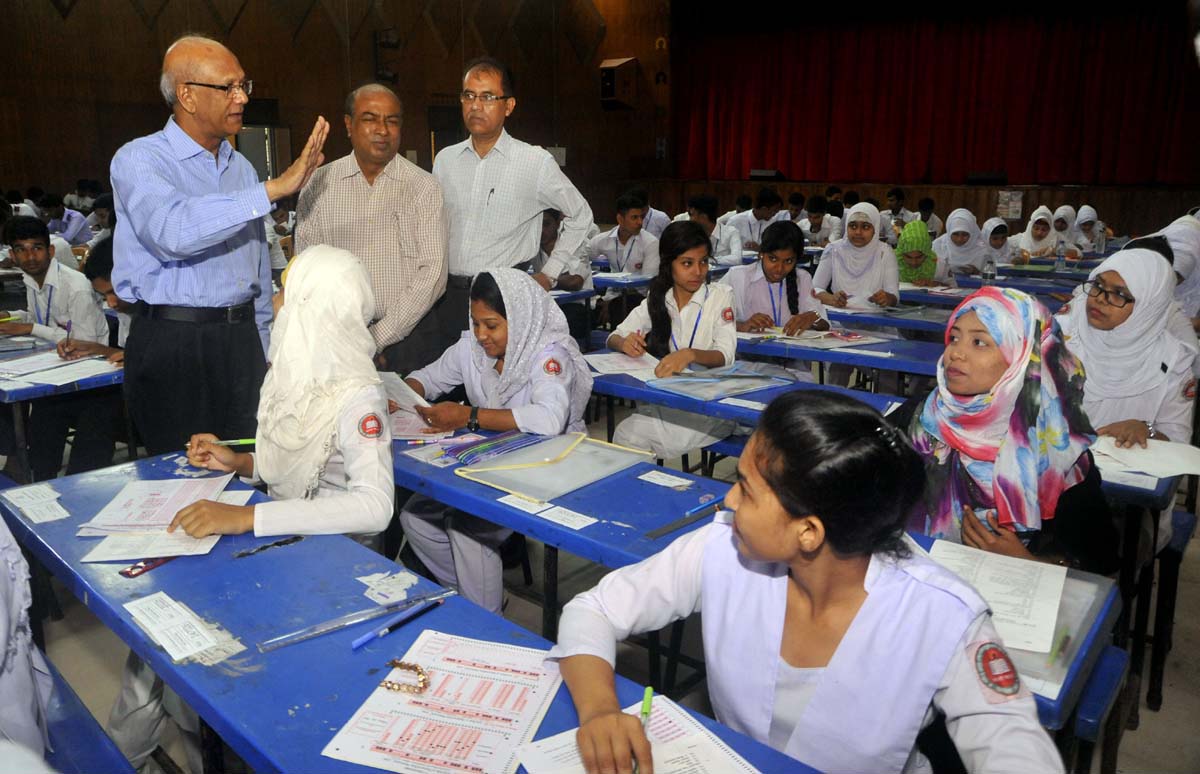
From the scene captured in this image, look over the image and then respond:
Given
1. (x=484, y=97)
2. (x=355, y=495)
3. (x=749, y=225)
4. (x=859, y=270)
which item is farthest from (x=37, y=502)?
(x=749, y=225)

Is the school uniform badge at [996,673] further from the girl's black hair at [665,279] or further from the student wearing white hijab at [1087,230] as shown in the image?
the student wearing white hijab at [1087,230]

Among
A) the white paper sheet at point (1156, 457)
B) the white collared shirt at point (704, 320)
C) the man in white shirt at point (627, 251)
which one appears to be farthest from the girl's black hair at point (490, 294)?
the man in white shirt at point (627, 251)

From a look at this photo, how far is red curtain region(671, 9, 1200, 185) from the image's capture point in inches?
438

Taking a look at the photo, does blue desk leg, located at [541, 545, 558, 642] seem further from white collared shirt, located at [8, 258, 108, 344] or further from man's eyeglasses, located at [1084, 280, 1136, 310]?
white collared shirt, located at [8, 258, 108, 344]

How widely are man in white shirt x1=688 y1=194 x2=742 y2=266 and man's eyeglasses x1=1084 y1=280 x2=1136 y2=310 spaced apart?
453 cm

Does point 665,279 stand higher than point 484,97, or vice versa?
point 484,97

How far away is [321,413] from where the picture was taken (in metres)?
1.96

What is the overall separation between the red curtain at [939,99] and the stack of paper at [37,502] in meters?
11.9

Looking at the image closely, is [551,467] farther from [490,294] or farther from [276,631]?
[276,631]

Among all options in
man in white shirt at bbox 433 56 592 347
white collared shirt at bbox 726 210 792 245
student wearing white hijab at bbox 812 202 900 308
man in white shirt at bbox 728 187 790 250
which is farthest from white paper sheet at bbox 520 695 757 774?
white collared shirt at bbox 726 210 792 245

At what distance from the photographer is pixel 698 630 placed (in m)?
2.90

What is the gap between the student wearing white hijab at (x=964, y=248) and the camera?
7340 mm

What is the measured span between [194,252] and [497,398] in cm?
95

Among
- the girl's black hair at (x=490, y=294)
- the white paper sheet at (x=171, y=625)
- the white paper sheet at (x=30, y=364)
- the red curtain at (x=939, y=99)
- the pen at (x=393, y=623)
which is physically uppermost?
the red curtain at (x=939, y=99)
